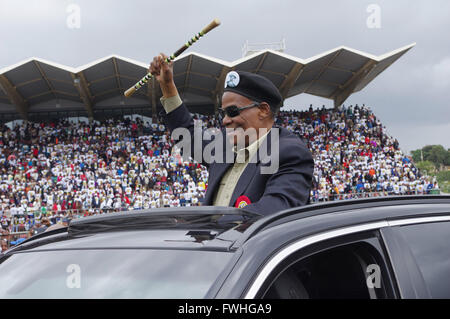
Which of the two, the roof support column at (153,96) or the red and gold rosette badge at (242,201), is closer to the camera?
the red and gold rosette badge at (242,201)

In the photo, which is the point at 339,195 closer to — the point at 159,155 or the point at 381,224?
the point at 159,155

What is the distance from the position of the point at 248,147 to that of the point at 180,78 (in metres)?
26.2

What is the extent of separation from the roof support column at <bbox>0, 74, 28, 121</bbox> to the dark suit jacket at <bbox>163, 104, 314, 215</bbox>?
2573cm

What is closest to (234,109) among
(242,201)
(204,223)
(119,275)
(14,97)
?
(242,201)

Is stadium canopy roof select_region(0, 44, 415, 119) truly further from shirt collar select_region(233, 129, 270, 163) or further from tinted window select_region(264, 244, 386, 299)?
tinted window select_region(264, 244, 386, 299)

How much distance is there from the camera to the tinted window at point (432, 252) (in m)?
1.83

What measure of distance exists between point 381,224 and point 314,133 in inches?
1061

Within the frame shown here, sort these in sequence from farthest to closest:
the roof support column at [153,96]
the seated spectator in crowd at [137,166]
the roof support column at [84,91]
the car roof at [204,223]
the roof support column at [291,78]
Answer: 1. the roof support column at [291,78]
2. the roof support column at [153,96]
3. the roof support column at [84,91]
4. the seated spectator in crowd at [137,166]
5. the car roof at [204,223]

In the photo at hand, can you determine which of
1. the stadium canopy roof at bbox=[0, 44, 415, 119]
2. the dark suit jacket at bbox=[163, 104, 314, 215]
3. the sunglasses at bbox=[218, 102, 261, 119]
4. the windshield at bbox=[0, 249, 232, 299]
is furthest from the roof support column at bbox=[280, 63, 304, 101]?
the windshield at bbox=[0, 249, 232, 299]

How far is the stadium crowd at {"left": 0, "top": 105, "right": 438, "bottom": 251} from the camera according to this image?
1977cm

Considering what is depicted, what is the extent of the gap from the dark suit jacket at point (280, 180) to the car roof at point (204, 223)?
0.51 meters

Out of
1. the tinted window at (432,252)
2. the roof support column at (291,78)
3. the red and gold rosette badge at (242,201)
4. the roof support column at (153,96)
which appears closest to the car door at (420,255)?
the tinted window at (432,252)

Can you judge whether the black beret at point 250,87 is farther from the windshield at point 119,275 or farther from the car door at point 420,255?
the windshield at point 119,275

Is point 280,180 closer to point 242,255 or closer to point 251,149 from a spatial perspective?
point 251,149
